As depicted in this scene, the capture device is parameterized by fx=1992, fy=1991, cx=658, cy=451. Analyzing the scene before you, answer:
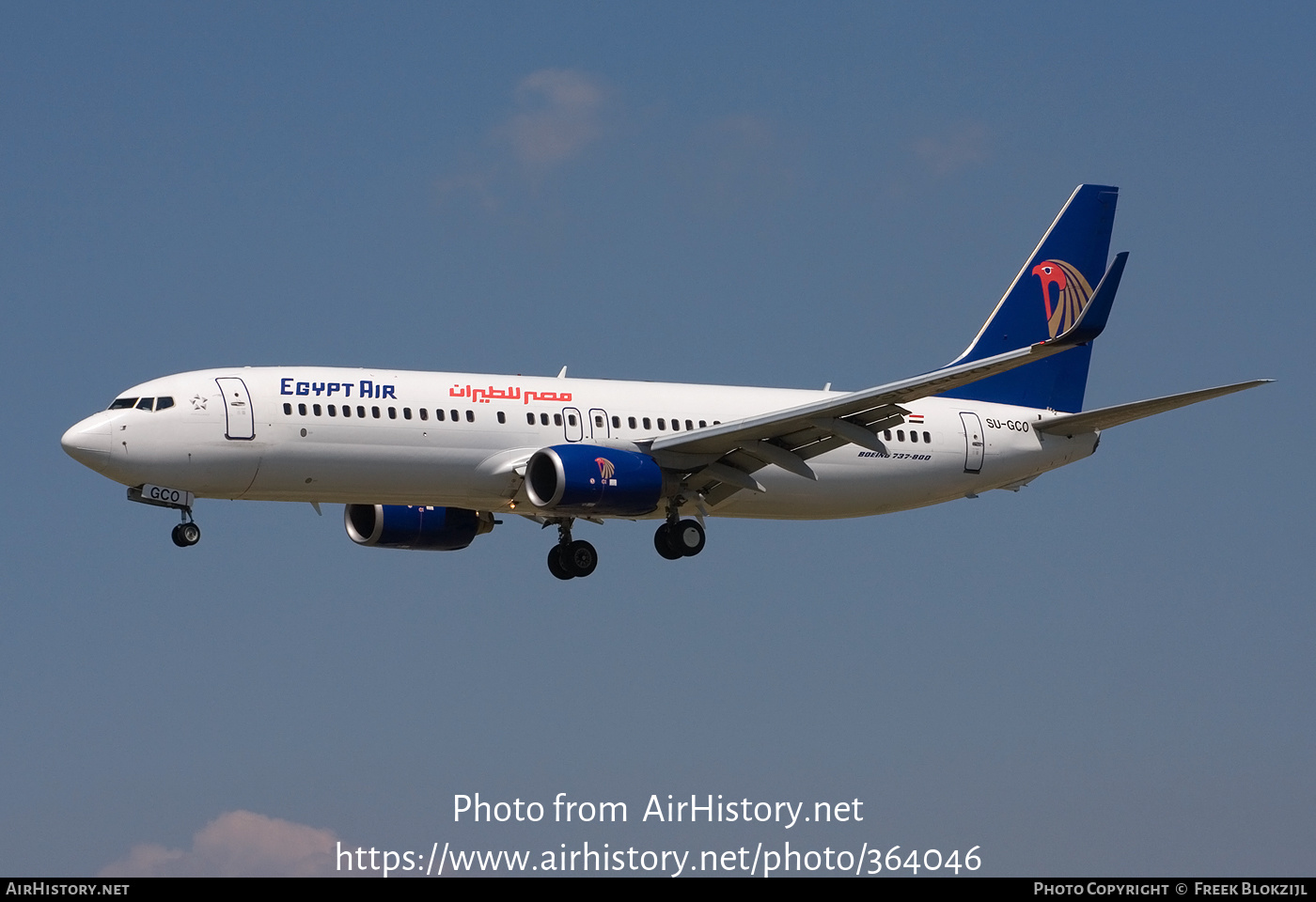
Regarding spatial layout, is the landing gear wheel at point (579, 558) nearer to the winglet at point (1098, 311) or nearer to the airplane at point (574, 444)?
the airplane at point (574, 444)

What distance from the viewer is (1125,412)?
49688 millimetres

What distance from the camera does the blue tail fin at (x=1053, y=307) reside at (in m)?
55.5

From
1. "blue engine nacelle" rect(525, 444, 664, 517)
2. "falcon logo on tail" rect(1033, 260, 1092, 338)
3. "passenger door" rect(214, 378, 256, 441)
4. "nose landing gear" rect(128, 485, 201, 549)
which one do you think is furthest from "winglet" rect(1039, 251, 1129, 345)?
"nose landing gear" rect(128, 485, 201, 549)

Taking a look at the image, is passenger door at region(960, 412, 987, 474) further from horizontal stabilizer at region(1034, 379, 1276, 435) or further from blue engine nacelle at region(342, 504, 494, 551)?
blue engine nacelle at region(342, 504, 494, 551)

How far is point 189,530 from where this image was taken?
45.0 metres

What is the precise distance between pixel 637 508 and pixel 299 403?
323 inches

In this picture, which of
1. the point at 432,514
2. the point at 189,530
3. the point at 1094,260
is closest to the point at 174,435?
the point at 189,530

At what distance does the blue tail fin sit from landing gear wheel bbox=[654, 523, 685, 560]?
32.0ft

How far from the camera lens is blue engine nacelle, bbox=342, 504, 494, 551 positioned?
51.7m

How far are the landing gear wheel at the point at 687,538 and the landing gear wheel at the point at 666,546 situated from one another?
2 centimetres
